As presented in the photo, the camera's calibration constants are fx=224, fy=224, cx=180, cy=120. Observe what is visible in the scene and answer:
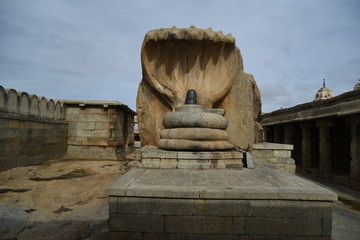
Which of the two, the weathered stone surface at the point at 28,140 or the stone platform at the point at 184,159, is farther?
the weathered stone surface at the point at 28,140

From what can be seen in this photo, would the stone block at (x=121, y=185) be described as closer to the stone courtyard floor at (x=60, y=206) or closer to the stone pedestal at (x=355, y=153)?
the stone courtyard floor at (x=60, y=206)

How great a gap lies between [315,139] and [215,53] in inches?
464

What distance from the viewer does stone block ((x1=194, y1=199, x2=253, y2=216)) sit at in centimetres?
307

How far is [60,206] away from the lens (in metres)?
4.89

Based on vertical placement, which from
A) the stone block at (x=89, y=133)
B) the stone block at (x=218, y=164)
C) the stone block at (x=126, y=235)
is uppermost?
the stone block at (x=89, y=133)

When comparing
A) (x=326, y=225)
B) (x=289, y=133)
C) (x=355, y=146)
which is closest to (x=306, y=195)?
(x=326, y=225)

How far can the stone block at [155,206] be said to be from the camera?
3080mm

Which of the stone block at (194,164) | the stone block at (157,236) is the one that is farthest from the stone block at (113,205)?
the stone block at (194,164)

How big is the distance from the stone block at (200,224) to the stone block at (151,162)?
1.69 m

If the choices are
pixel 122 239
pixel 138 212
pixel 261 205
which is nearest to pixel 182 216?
pixel 138 212

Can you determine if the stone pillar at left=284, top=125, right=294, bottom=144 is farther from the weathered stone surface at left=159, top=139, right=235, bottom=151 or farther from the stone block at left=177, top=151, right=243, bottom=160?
the stone block at left=177, top=151, right=243, bottom=160

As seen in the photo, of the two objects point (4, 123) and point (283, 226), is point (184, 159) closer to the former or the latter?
point (283, 226)

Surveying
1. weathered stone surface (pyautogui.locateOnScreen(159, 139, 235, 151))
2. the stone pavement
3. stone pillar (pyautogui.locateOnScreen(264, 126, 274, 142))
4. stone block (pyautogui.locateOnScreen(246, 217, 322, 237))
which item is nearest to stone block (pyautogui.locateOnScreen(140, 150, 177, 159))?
weathered stone surface (pyautogui.locateOnScreen(159, 139, 235, 151))

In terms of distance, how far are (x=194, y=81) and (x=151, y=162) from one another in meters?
2.67
